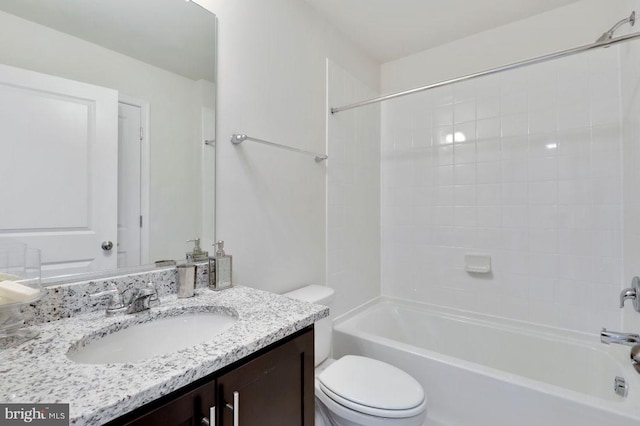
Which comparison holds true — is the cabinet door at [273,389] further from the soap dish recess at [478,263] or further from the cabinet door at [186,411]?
the soap dish recess at [478,263]

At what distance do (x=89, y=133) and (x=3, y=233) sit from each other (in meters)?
0.36

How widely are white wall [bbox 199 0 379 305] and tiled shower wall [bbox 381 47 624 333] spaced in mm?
865

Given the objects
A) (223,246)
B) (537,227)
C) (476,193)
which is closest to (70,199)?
(223,246)

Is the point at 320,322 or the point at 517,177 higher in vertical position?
the point at 517,177

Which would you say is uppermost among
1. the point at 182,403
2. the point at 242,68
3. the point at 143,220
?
the point at 242,68

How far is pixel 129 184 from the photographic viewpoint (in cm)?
102

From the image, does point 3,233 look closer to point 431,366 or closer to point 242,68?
point 242,68

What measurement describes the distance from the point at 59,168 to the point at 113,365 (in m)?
0.63

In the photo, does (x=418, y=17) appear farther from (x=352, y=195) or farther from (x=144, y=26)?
(x=144, y=26)

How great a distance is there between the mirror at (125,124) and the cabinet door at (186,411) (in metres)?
0.61

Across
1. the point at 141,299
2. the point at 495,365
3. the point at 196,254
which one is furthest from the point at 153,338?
the point at 495,365

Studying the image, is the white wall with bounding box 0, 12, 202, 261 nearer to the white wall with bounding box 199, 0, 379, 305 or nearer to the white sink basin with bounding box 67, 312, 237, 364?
the white wall with bounding box 199, 0, 379, 305

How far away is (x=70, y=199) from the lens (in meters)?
0.89

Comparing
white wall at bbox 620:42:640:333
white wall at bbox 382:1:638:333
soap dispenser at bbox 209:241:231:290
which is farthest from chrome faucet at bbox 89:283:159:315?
white wall at bbox 620:42:640:333
